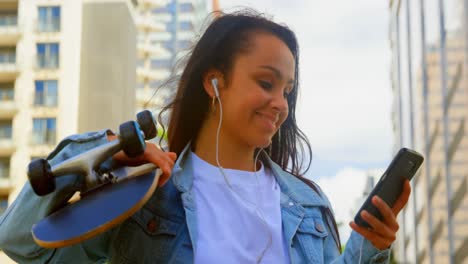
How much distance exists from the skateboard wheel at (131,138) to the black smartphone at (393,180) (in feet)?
1.92

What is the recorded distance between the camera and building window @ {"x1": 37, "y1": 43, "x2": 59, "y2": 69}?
117ft

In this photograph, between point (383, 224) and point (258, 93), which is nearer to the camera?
point (383, 224)

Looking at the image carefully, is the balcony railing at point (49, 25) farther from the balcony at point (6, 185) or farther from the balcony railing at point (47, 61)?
the balcony at point (6, 185)

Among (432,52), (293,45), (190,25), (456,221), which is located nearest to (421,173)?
(432,52)

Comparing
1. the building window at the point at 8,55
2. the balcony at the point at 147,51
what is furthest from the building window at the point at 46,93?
the balcony at the point at 147,51

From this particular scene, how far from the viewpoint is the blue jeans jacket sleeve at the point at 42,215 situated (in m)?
2.01

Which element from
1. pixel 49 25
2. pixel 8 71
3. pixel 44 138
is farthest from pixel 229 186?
→ pixel 49 25

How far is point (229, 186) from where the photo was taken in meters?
2.35

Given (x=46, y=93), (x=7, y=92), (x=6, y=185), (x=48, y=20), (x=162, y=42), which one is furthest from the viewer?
(x=162, y=42)

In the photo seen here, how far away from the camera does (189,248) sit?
220 cm

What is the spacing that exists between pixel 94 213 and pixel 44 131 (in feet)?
113

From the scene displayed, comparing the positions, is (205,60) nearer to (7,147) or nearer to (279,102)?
(279,102)

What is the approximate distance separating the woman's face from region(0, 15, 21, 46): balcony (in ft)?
115

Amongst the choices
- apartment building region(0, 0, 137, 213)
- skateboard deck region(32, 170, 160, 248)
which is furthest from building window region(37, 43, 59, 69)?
skateboard deck region(32, 170, 160, 248)
